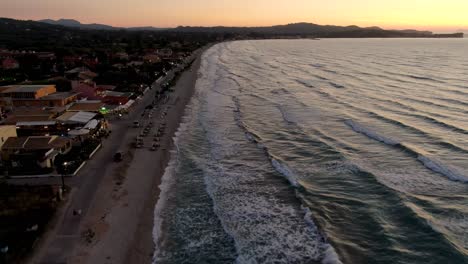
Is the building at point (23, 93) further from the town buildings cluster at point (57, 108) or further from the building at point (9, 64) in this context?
the building at point (9, 64)

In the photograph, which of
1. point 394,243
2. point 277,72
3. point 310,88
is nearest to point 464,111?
point 310,88

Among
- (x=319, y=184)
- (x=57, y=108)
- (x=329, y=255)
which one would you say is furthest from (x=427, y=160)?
(x=57, y=108)

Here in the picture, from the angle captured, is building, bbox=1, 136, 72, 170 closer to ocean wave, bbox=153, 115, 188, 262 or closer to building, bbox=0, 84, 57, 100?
ocean wave, bbox=153, 115, 188, 262

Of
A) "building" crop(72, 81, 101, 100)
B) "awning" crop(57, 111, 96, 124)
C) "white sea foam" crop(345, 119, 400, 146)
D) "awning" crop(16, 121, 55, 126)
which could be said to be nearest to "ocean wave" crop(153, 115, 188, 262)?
"awning" crop(57, 111, 96, 124)

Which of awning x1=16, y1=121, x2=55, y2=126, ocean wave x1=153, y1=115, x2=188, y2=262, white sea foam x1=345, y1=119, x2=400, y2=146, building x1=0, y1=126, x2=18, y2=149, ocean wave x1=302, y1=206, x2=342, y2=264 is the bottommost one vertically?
ocean wave x1=153, y1=115, x2=188, y2=262

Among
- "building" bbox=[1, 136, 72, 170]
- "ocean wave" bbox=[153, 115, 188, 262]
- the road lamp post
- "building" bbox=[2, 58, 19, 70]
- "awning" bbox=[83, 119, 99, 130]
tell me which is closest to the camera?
the road lamp post

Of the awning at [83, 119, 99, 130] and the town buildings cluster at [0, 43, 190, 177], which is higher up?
the awning at [83, 119, 99, 130]

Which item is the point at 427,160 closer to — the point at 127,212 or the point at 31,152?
the point at 127,212
